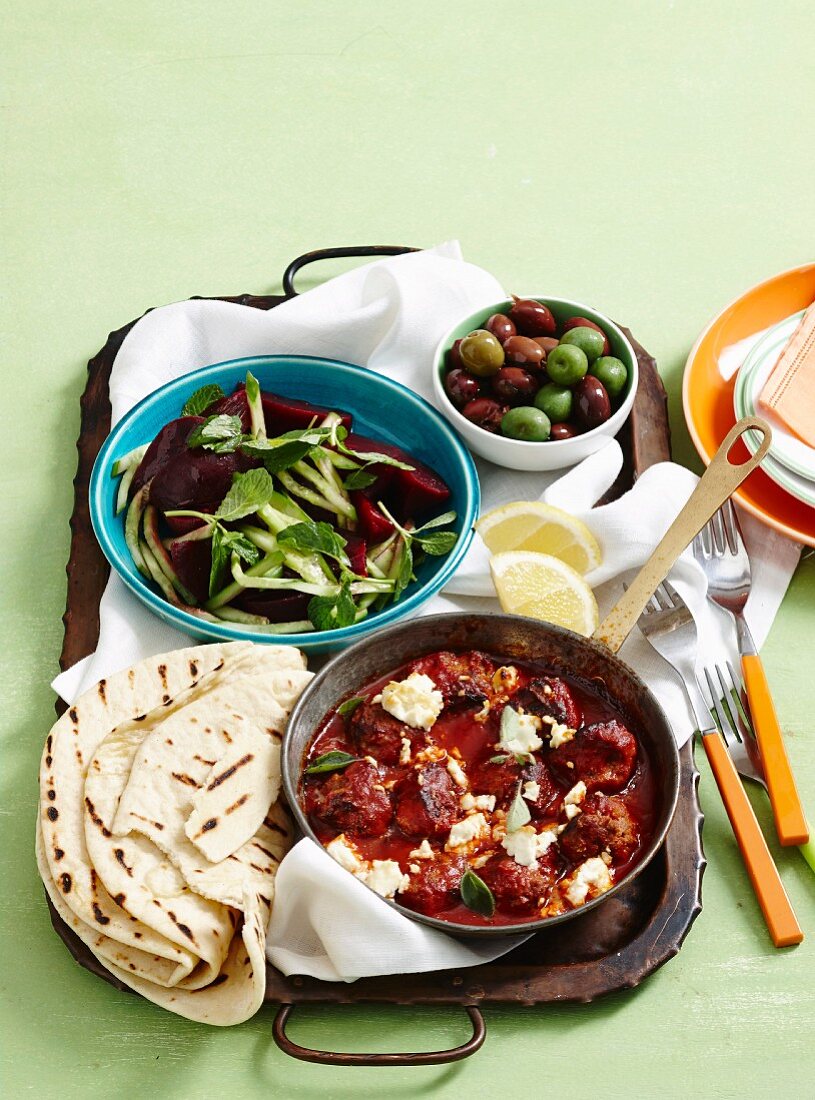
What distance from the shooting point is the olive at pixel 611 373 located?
3623mm

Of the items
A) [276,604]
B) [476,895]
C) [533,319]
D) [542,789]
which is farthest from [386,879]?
[533,319]

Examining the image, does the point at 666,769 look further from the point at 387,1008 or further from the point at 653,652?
the point at 387,1008

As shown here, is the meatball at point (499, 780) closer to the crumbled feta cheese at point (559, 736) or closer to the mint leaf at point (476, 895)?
the crumbled feta cheese at point (559, 736)

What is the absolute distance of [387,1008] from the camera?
9.16ft

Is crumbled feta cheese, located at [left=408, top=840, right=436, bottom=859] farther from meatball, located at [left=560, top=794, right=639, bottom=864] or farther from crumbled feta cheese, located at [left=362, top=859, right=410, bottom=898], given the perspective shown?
meatball, located at [left=560, top=794, right=639, bottom=864]

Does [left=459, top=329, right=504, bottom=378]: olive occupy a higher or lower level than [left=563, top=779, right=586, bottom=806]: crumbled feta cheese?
higher

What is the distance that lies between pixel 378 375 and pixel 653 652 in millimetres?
1236

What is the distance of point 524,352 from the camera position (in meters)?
3.62

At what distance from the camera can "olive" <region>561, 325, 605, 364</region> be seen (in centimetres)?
363

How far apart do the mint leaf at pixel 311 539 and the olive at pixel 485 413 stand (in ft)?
2.05

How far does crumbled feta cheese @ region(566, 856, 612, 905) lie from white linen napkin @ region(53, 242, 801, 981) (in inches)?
7.6

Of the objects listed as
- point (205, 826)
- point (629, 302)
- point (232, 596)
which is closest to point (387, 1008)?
point (205, 826)

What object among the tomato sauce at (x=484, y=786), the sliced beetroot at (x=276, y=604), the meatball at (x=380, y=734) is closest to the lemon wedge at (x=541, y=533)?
the tomato sauce at (x=484, y=786)

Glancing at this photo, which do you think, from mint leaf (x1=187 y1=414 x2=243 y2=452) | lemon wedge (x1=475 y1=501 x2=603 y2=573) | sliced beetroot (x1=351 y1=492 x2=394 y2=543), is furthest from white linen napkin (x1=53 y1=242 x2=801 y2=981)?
mint leaf (x1=187 y1=414 x2=243 y2=452)
